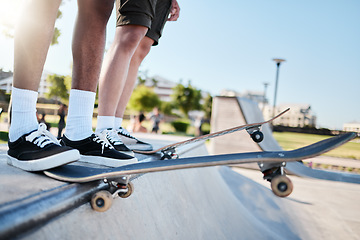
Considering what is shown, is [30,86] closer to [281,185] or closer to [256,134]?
[281,185]

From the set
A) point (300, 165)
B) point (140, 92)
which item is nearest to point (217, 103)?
point (300, 165)

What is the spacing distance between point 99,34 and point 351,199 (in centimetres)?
540

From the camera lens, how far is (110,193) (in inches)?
34.9

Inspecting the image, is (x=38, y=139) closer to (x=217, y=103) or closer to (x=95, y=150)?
(x=95, y=150)

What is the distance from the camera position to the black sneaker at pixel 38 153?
94 centimetres

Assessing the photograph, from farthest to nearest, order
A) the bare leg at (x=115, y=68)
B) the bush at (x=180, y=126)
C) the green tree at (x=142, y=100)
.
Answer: the green tree at (x=142, y=100) → the bush at (x=180, y=126) → the bare leg at (x=115, y=68)

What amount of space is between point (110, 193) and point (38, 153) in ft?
1.10

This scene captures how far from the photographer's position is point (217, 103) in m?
7.54

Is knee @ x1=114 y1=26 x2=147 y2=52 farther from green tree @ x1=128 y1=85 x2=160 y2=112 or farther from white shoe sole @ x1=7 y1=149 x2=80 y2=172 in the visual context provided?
green tree @ x1=128 y1=85 x2=160 y2=112

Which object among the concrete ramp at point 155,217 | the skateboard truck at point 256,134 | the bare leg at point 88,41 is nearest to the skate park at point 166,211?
the concrete ramp at point 155,217

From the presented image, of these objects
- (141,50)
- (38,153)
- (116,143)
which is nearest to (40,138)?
(38,153)

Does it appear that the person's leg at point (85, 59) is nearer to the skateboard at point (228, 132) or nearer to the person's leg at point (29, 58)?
the person's leg at point (29, 58)

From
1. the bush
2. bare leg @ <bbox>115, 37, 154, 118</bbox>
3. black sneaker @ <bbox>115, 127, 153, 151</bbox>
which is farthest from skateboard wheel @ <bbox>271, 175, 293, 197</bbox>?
the bush

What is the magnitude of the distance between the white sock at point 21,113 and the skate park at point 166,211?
0.15 m
